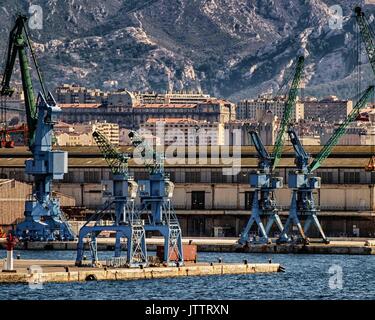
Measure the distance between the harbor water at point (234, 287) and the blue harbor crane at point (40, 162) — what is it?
92.3 ft

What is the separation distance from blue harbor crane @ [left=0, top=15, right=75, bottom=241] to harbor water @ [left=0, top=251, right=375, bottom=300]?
28147 mm

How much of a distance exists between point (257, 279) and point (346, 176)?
59.3 metres

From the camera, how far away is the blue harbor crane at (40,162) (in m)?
151

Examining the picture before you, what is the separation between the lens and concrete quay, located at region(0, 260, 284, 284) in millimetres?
106688

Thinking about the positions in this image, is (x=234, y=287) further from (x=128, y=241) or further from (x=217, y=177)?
(x=217, y=177)

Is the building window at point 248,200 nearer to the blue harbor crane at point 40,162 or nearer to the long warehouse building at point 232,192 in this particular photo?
the long warehouse building at point 232,192

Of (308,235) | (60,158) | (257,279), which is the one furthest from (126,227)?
(308,235)

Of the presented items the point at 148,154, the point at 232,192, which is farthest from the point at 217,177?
the point at 148,154

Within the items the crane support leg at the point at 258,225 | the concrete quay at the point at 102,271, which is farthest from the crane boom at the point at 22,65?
the concrete quay at the point at 102,271

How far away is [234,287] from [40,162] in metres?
47.0

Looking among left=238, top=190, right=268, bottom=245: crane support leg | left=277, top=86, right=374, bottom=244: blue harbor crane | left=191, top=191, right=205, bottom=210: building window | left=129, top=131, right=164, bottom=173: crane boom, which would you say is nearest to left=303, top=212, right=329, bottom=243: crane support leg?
left=277, top=86, right=374, bottom=244: blue harbor crane

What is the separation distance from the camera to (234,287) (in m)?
108

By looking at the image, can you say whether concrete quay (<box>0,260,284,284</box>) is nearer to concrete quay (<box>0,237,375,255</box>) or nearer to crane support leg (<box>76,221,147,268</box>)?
crane support leg (<box>76,221,147,268</box>)
